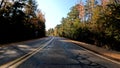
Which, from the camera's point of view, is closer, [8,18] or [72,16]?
[8,18]

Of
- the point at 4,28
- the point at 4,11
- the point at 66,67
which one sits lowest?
the point at 66,67

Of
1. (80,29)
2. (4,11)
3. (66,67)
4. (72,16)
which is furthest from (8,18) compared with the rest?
(72,16)

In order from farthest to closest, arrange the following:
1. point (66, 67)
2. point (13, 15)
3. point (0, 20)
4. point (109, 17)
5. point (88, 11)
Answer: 1. point (88, 11)
2. point (13, 15)
3. point (0, 20)
4. point (109, 17)
5. point (66, 67)

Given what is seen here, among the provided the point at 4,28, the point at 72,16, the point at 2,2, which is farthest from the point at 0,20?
the point at 72,16

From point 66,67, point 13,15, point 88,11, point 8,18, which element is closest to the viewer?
point 66,67

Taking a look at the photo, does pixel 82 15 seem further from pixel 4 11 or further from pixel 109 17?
pixel 109 17

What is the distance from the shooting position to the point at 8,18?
46125 millimetres

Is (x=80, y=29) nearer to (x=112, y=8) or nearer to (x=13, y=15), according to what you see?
(x=13, y=15)

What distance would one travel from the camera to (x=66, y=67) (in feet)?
37.5

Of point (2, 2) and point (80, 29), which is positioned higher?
point (2, 2)

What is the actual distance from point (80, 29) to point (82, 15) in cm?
1687

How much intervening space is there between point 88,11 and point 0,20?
35343 millimetres

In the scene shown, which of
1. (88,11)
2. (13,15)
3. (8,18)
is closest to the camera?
(8,18)

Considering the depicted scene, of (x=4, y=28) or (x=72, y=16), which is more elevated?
(x=72, y=16)
